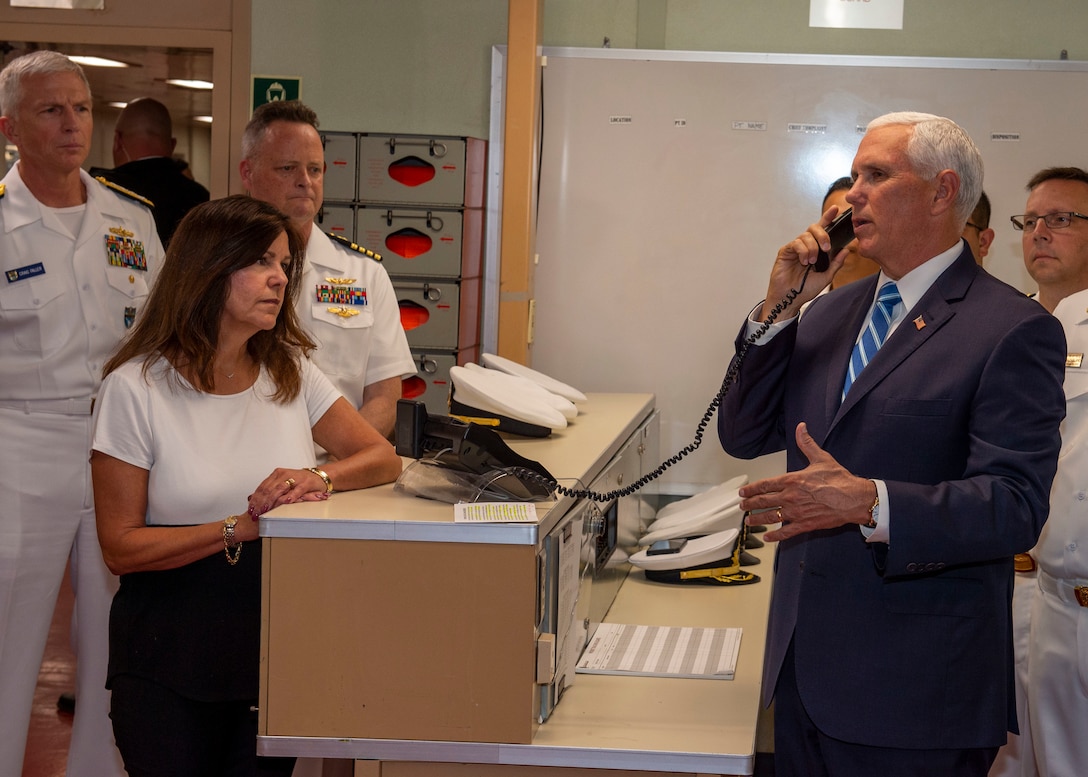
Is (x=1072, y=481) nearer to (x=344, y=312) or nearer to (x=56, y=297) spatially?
(x=344, y=312)

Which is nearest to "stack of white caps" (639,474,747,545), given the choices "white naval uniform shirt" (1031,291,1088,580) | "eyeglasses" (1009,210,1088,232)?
"white naval uniform shirt" (1031,291,1088,580)

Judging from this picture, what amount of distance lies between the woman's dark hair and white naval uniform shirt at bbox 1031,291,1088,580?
69.1 inches

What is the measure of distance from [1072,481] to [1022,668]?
1.80 ft

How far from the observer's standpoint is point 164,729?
2.08 m

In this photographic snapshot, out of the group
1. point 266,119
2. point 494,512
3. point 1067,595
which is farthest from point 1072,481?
point 266,119

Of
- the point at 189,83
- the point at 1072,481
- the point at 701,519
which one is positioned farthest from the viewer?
the point at 189,83

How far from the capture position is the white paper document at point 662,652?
2.41 m

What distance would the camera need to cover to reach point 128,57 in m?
6.38

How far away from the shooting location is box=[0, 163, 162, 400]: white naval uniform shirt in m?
2.93

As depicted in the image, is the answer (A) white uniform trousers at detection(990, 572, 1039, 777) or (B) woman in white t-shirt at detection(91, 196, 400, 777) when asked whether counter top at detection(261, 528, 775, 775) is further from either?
(A) white uniform trousers at detection(990, 572, 1039, 777)

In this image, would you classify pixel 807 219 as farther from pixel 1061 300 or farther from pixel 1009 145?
pixel 1061 300

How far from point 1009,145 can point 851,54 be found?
71cm

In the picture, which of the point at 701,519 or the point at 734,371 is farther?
the point at 701,519

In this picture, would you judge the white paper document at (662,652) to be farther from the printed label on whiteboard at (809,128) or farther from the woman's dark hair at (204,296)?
the printed label on whiteboard at (809,128)
